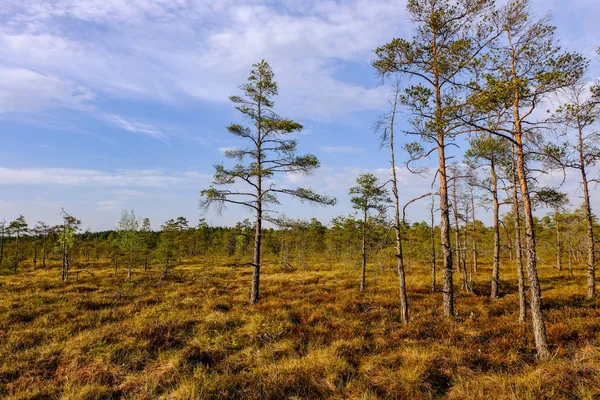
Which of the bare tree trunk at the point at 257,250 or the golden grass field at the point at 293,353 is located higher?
the bare tree trunk at the point at 257,250

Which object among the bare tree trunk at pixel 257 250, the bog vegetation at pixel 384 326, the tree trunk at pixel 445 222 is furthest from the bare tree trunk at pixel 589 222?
the bare tree trunk at pixel 257 250

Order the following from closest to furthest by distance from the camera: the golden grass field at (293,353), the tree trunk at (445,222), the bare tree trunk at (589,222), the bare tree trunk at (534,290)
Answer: the golden grass field at (293,353) < the bare tree trunk at (534,290) < the tree trunk at (445,222) < the bare tree trunk at (589,222)

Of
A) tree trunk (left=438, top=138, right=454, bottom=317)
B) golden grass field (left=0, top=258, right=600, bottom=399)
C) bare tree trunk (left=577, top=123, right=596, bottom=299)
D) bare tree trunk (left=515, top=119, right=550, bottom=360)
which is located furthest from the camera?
bare tree trunk (left=577, top=123, right=596, bottom=299)

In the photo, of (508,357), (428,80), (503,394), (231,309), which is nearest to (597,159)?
(428,80)

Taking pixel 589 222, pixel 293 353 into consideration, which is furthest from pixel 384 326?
pixel 589 222

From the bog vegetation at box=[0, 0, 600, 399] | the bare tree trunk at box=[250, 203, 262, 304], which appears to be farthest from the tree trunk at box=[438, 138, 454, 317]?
the bare tree trunk at box=[250, 203, 262, 304]

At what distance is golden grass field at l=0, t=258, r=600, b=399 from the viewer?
5.99 meters

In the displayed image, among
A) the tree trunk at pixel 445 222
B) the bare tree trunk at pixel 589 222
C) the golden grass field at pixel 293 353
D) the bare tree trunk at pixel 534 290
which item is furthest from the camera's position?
the bare tree trunk at pixel 589 222

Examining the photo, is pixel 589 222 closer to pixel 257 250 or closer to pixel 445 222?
pixel 445 222

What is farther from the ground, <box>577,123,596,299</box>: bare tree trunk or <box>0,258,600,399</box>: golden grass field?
<box>577,123,596,299</box>: bare tree trunk

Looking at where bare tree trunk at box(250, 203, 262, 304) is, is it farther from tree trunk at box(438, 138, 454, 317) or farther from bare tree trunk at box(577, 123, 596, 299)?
bare tree trunk at box(577, 123, 596, 299)

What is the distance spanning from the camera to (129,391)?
6.47 meters

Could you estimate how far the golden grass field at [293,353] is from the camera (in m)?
5.99

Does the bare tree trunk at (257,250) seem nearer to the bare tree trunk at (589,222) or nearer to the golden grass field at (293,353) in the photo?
the golden grass field at (293,353)
